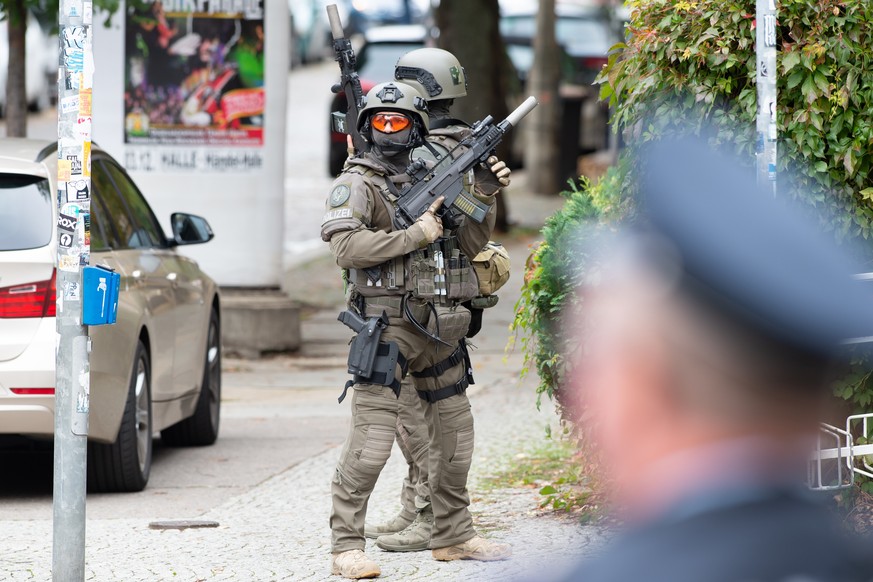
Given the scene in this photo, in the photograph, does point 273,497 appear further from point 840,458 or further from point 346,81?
point 840,458

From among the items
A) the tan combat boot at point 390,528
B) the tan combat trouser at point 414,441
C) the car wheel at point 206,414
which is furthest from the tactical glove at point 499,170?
the car wheel at point 206,414

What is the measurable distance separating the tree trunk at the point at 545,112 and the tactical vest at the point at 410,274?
15599 millimetres

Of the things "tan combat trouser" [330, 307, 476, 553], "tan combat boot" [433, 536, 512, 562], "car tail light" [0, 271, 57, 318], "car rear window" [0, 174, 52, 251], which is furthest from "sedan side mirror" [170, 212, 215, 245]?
"tan combat boot" [433, 536, 512, 562]

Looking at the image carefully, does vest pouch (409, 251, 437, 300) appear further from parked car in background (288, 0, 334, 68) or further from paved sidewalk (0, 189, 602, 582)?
parked car in background (288, 0, 334, 68)

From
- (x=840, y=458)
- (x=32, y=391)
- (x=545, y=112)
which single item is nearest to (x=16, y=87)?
(x=32, y=391)

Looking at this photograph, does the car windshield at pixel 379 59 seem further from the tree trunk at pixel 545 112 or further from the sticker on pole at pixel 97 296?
the sticker on pole at pixel 97 296

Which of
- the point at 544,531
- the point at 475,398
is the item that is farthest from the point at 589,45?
the point at 544,531

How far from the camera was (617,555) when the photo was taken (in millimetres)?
2535

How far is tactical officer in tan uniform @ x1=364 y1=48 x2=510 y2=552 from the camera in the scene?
18.0 feet

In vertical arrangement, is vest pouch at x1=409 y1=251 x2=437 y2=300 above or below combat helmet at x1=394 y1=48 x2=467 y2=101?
below

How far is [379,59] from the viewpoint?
20.7m

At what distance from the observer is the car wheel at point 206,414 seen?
8383 mm

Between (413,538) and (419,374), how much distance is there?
0.72m

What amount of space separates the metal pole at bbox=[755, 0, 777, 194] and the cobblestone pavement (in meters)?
1.57
